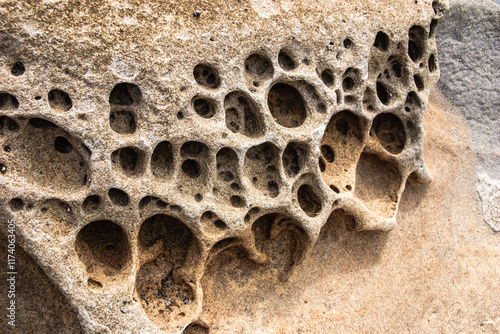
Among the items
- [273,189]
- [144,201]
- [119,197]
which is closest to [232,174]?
[273,189]

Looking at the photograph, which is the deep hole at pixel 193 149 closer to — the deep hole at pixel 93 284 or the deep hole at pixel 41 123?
the deep hole at pixel 41 123

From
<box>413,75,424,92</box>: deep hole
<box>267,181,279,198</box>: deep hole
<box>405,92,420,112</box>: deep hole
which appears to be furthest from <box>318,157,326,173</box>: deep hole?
<box>413,75,424,92</box>: deep hole

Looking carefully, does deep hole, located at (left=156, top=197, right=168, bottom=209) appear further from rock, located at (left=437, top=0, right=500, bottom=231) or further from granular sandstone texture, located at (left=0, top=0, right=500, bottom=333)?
rock, located at (left=437, top=0, right=500, bottom=231)

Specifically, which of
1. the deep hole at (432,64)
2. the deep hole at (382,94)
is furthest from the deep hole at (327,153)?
the deep hole at (432,64)

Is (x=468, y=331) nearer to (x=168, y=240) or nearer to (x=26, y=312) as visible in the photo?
(x=168, y=240)

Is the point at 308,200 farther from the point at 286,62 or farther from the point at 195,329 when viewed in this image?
the point at 195,329

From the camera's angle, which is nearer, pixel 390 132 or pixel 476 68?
pixel 390 132
